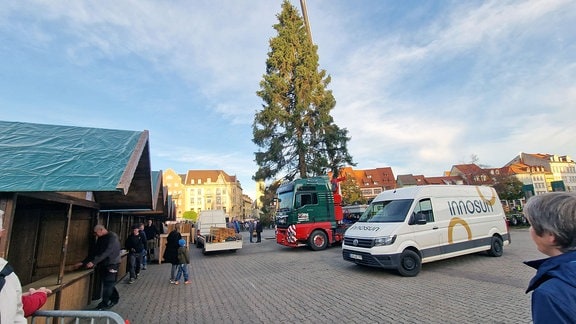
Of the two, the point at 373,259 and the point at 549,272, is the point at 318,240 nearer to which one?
the point at 373,259

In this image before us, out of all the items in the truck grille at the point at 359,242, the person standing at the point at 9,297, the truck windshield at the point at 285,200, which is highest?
the truck windshield at the point at 285,200

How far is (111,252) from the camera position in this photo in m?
6.43

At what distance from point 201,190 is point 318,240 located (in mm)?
86833

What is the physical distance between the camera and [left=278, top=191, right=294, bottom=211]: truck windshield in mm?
14383

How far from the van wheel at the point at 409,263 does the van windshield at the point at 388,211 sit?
3.09 feet

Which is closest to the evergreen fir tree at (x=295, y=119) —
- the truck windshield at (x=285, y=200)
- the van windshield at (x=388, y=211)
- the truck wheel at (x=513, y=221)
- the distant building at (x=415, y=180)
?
the truck windshield at (x=285, y=200)

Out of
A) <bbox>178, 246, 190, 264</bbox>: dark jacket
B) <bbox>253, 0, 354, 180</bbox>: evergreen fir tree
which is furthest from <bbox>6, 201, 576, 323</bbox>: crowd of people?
<bbox>253, 0, 354, 180</bbox>: evergreen fir tree

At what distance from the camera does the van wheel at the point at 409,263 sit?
784 cm

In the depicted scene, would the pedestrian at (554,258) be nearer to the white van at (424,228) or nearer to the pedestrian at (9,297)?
the pedestrian at (9,297)

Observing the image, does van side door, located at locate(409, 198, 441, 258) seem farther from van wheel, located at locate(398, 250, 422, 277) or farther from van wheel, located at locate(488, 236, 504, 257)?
van wheel, located at locate(488, 236, 504, 257)

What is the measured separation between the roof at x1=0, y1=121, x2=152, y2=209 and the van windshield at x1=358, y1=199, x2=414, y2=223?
682 centimetres

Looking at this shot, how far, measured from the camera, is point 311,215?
46.5 feet

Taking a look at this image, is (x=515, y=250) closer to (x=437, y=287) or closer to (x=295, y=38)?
(x=437, y=287)

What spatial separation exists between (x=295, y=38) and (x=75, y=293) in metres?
24.2
